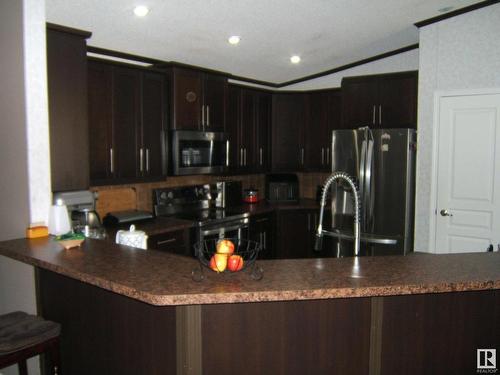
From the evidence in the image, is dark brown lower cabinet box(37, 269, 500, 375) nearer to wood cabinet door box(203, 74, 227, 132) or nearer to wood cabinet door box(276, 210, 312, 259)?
wood cabinet door box(203, 74, 227, 132)

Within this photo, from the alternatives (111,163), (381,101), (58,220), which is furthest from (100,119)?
(381,101)

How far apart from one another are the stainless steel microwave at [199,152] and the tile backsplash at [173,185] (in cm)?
33

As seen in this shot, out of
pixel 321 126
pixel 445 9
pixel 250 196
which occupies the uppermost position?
pixel 445 9

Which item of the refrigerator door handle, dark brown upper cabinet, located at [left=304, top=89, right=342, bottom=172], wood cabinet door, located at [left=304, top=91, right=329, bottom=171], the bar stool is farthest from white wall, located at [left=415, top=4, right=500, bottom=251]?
the bar stool

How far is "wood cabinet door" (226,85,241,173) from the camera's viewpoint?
498 cm

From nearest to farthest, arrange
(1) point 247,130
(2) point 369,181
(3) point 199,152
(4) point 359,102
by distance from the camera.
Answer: (2) point 369,181, (3) point 199,152, (4) point 359,102, (1) point 247,130

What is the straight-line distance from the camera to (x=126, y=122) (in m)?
3.81

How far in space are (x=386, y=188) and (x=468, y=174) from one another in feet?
2.42

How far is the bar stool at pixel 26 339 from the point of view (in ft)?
6.38

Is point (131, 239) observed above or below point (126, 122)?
below

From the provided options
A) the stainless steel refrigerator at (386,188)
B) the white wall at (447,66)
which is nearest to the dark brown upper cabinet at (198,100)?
the stainless steel refrigerator at (386,188)

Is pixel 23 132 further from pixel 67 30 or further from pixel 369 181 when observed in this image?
pixel 369 181

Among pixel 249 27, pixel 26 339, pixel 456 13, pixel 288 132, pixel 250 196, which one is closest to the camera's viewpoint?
pixel 26 339

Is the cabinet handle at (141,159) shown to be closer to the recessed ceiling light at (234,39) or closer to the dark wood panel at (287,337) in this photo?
the recessed ceiling light at (234,39)
